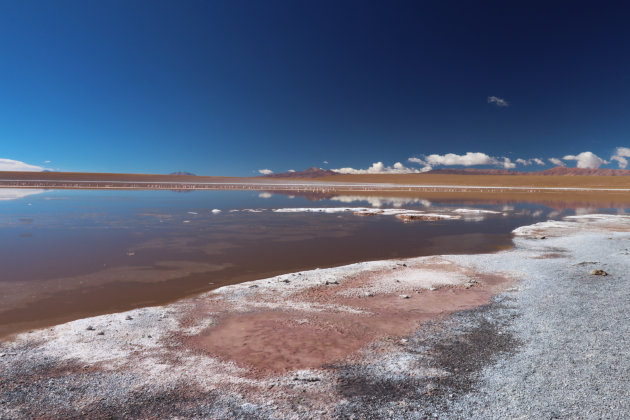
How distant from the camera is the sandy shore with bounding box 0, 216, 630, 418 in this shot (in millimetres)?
4254

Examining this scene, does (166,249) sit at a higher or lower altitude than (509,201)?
lower

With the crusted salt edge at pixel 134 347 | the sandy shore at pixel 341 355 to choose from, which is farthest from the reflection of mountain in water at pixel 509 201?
the crusted salt edge at pixel 134 347

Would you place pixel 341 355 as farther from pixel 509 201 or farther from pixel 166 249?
pixel 509 201

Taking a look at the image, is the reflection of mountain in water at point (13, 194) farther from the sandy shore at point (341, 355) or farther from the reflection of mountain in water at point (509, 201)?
the sandy shore at point (341, 355)

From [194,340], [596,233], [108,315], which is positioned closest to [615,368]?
[194,340]

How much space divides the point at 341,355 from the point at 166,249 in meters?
9.82

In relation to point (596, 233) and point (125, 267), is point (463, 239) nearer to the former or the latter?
point (596, 233)

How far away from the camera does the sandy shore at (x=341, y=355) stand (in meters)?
4.25

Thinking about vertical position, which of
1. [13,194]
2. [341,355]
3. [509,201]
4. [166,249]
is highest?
[13,194]

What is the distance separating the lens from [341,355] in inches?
217

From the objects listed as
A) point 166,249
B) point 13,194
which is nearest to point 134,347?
point 166,249

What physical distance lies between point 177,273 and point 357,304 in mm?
5444

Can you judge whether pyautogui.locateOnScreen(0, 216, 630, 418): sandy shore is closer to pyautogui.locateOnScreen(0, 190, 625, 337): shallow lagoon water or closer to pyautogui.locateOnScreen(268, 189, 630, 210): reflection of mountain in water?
pyautogui.locateOnScreen(0, 190, 625, 337): shallow lagoon water

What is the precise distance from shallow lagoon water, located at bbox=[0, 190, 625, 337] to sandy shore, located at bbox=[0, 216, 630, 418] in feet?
4.97
